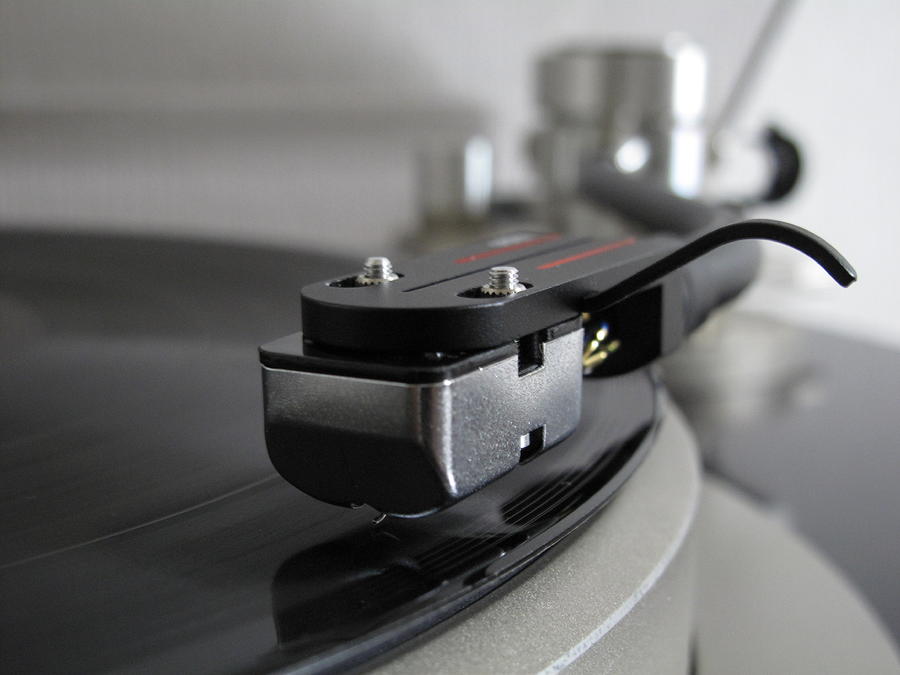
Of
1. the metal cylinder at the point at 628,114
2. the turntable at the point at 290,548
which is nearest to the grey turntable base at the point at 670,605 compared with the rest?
the turntable at the point at 290,548

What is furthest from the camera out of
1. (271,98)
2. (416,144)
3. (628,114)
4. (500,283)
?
(416,144)

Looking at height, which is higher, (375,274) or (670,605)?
(375,274)

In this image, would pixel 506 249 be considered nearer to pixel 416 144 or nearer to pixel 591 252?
pixel 591 252

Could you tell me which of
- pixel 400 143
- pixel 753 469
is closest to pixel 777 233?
pixel 753 469

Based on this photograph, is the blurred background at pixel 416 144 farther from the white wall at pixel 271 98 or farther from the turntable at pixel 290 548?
the turntable at pixel 290 548

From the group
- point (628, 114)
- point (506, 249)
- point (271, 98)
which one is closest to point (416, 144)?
point (271, 98)

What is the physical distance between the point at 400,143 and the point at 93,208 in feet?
1.31

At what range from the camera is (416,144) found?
4.09 ft

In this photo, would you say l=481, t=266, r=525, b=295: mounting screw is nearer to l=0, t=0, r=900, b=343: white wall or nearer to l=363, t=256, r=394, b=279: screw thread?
l=363, t=256, r=394, b=279: screw thread

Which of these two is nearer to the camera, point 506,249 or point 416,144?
point 506,249

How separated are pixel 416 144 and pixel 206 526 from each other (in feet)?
3.32

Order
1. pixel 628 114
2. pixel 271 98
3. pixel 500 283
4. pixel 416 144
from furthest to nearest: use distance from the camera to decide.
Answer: pixel 416 144, pixel 271 98, pixel 628 114, pixel 500 283

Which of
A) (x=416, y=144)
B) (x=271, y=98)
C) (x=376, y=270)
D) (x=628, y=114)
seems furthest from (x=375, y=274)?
(x=416, y=144)

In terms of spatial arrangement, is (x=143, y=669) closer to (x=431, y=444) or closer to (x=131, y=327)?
(x=431, y=444)
